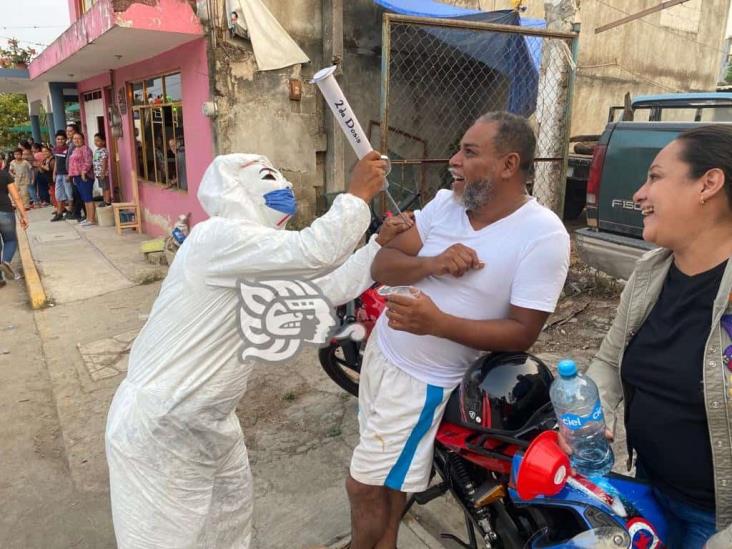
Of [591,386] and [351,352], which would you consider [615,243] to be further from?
[591,386]

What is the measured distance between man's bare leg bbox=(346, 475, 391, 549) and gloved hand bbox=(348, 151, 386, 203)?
97 centimetres

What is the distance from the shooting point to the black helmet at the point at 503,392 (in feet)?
5.24

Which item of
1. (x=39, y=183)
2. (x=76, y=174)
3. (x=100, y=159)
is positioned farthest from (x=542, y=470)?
(x=39, y=183)

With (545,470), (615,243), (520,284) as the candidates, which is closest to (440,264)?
(520,284)

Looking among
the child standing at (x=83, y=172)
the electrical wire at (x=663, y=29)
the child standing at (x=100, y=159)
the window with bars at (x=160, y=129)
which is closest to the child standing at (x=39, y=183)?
the child standing at (x=83, y=172)

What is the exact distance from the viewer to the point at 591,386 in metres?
1.40

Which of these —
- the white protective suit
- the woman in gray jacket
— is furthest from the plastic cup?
the woman in gray jacket

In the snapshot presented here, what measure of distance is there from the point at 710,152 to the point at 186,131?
24.6 feet

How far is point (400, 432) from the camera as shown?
1.79 m

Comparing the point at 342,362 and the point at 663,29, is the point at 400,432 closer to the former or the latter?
the point at 342,362

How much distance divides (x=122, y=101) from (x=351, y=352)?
8.73 metres

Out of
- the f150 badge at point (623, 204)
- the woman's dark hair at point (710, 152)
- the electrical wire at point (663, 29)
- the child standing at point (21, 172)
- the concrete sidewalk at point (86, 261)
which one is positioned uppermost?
the electrical wire at point (663, 29)

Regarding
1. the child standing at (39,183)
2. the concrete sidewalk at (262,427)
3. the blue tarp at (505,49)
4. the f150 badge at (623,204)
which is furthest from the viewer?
the child standing at (39,183)

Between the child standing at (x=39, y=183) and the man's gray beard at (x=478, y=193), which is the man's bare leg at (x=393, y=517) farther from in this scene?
the child standing at (x=39, y=183)
